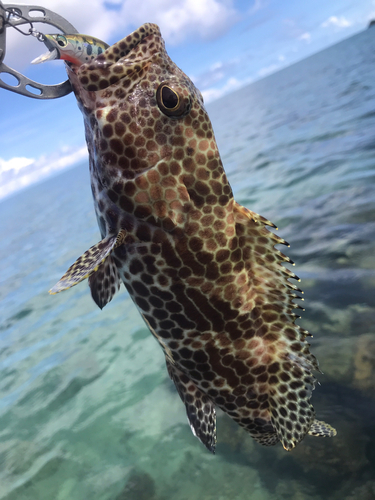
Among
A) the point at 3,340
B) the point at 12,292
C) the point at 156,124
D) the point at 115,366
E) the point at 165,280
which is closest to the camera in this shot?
the point at 156,124

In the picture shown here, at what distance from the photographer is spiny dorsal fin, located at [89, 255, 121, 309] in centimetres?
315

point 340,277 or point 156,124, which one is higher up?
point 156,124

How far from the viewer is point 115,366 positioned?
32.2ft

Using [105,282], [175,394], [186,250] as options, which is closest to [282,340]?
[186,250]

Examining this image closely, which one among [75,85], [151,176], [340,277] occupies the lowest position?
[340,277]

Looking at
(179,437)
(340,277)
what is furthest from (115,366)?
(340,277)

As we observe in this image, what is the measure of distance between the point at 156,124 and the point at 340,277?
6696 mm

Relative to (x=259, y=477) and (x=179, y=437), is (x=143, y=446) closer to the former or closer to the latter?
(x=179, y=437)

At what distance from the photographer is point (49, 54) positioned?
269 cm

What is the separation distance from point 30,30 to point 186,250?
1.88 metres

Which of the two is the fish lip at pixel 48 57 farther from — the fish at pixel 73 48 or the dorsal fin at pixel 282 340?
the dorsal fin at pixel 282 340

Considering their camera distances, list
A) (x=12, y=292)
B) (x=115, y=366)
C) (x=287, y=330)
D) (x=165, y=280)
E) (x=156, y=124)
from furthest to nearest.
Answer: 1. (x=12, y=292)
2. (x=115, y=366)
3. (x=287, y=330)
4. (x=165, y=280)
5. (x=156, y=124)

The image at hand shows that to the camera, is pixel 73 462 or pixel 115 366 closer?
pixel 73 462

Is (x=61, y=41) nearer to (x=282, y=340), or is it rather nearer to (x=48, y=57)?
(x=48, y=57)
